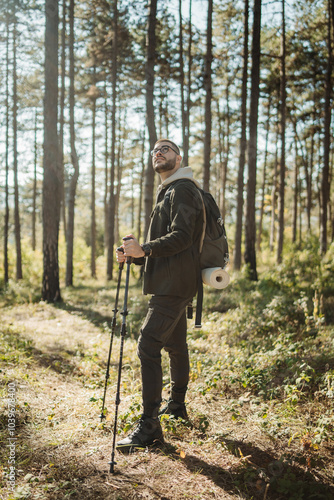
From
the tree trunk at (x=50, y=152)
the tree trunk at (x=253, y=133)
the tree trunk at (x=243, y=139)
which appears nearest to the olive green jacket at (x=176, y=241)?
the tree trunk at (x=253, y=133)

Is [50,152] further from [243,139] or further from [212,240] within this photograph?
[212,240]

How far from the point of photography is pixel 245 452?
3342 millimetres

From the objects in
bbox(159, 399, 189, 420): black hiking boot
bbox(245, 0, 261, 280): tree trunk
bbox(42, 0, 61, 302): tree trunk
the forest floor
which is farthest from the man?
bbox(42, 0, 61, 302): tree trunk

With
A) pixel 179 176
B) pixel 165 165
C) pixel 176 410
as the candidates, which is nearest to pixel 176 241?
pixel 179 176

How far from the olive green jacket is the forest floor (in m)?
1.38

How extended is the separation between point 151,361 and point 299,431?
1568 mm

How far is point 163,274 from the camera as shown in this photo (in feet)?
11.1

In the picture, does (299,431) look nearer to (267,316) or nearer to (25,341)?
(267,316)

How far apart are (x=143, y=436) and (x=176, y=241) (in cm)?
173

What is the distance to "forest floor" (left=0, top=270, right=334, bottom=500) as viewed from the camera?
2818 mm

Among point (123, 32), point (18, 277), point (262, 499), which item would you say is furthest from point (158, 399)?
point (18, 277)

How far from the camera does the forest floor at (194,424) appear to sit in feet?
9.25

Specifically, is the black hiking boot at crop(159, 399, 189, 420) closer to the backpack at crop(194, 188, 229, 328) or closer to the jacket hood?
the backpack at crop(194, 188, 229, 328)

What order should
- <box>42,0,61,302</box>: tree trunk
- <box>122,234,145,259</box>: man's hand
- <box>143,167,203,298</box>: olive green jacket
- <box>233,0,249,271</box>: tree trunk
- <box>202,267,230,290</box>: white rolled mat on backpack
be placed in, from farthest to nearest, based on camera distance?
1. <box>233,0,249,271</box>: tree trunk
2. <box>42,0,61,302</box>: tree trunk
3. <box>202,267,230,290</box>: white rolled mat on backpack
4. <box>143,167,203,298</box>: olive green jacket
5. <box>122,234,145,259</box>: man's hand
